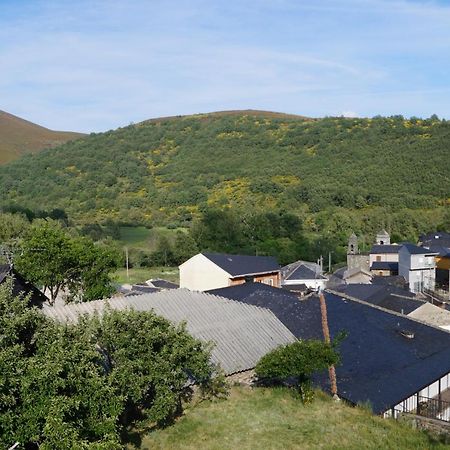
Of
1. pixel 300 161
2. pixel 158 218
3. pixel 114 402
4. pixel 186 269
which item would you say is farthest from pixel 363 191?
pixel 114 402

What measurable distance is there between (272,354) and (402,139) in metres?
111

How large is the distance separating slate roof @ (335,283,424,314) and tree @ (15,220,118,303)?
1525 centimetres

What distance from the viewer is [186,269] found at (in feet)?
138

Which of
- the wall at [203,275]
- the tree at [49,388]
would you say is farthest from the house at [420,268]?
the tree at [49,388]

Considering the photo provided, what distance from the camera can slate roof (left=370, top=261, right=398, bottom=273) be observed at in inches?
2282

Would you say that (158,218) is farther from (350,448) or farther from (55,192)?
(350,448)

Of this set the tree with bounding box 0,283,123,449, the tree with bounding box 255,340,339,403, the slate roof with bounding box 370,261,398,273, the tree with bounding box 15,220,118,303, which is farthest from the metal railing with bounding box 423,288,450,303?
the tree with bounding box 0,283,123,449

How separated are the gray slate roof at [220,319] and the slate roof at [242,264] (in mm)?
20040

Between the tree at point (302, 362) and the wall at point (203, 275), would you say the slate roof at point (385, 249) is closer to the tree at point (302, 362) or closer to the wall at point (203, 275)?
the wall at point (203, 275)

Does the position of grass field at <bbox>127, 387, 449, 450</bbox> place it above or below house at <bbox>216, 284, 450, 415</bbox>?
below

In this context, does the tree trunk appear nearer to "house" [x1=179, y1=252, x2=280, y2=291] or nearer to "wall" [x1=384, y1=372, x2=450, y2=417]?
"wall" [x1=384, y1=372, x2=450, y2=417]

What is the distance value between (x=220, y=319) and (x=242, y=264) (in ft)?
75.6

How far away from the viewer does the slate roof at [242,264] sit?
130 ft

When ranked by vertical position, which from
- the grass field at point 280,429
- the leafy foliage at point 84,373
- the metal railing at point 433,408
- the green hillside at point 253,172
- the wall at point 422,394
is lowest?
the metal railing at point 433,408
